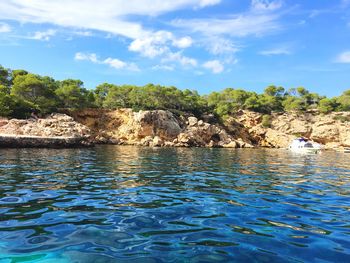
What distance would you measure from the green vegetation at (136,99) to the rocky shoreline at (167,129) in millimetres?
3065

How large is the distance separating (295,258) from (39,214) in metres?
5.96

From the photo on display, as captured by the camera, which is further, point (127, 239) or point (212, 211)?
point (212, 211)

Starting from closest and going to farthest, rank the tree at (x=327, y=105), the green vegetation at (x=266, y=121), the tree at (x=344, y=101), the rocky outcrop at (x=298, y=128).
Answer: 1. the rocky outcrop at (x=298, y=128)
2. the green vegetation at (x=266, y=121)
3. the tree at (x=327, y=105)
4. the tree at (x=344, y=101)

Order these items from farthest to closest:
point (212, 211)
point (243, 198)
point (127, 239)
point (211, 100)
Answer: point (211, 100)
point (243, 198)
point (212, 211)
point (127, 239)

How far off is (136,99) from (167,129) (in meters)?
15.0

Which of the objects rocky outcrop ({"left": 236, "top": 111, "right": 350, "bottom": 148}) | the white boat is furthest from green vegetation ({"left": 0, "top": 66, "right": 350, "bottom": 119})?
the white boat

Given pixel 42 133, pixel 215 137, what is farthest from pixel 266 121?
pixel 42 133

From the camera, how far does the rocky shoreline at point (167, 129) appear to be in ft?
140

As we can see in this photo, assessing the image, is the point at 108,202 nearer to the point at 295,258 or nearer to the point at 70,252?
the point at 70,252

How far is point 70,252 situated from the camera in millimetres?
5434

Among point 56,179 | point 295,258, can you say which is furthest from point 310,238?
point 56,179

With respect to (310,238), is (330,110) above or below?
above

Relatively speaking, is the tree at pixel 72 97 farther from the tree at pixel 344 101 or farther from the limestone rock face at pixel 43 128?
the tree at pixel 344 101

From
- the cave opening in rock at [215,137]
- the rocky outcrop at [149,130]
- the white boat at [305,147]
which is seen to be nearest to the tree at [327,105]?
the rocky outcrop at [149,130]
